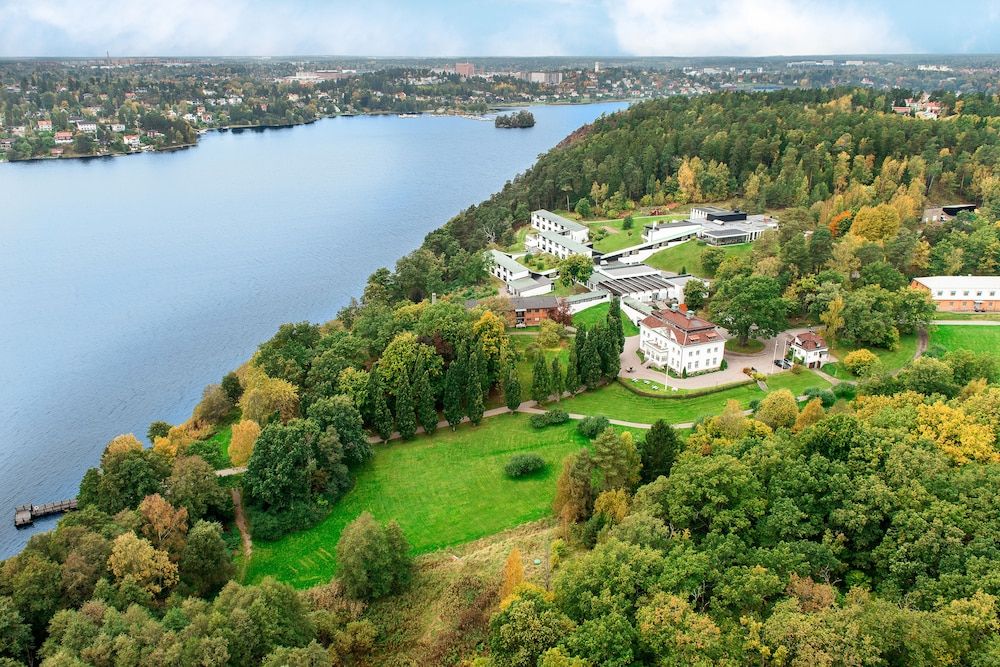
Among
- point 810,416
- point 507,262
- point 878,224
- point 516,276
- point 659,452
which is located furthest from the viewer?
point 507,262

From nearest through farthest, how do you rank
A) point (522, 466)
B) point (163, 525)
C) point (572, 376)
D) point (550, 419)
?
point (163, 525) → point (522, 466) → point (550, 419) → point (572, 376)

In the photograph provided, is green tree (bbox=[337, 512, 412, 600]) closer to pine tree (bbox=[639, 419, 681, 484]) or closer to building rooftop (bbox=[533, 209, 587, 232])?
pine tree (bbox=[639, 419, 681, 484])

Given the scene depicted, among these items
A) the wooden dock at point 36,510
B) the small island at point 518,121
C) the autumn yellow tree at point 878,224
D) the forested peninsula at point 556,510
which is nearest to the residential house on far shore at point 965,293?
the forested peninsula at point 556,510

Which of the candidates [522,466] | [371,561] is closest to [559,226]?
[522,466]

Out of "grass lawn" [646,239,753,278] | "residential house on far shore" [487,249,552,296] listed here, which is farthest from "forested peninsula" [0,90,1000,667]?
"grass lawn" [646,239,753,278]

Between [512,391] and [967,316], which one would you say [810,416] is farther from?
[967,316]

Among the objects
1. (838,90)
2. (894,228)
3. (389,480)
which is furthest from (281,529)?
(838,90)

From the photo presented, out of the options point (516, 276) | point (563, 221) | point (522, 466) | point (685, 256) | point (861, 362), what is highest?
point (563, 221)
